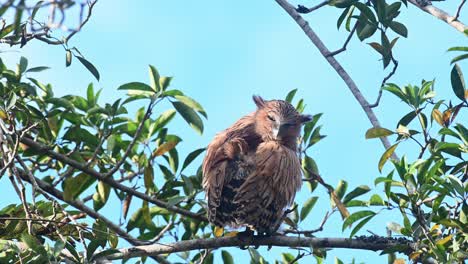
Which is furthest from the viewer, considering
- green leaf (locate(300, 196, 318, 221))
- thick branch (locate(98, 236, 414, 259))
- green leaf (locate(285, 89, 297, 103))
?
green leaf (locate(285, 89, 297, 103))

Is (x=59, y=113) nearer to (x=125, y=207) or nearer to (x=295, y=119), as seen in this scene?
(x=125, y=207)

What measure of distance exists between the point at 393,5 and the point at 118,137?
1.89 m

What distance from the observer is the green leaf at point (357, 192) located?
515 centimetres

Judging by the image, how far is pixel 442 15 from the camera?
487 centimetres

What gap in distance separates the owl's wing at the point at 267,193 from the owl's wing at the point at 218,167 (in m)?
0.13

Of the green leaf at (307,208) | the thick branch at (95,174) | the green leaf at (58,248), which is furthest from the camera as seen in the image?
the green leaf at (307,208)

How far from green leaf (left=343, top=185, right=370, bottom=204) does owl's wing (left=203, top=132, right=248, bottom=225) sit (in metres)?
0.74

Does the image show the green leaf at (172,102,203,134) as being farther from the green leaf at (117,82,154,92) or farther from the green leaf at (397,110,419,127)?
the green leaf at (397,110,419,127)

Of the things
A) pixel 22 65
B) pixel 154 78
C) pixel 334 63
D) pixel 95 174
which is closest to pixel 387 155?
pixel 334 63

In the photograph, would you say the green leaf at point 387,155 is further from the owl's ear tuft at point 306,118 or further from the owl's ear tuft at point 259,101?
the owl's ear tuft at point 259,101

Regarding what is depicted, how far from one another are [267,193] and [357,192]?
1.85 ft

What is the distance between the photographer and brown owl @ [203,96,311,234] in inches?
207

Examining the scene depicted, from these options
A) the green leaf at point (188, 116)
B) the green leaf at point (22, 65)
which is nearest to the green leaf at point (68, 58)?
the green leaf at point (22, 65)

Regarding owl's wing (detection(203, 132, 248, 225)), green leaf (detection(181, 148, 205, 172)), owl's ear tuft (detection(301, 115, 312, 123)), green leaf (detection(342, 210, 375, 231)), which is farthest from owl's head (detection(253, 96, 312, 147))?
green leaf (detection(342, 210, 375, 231))
